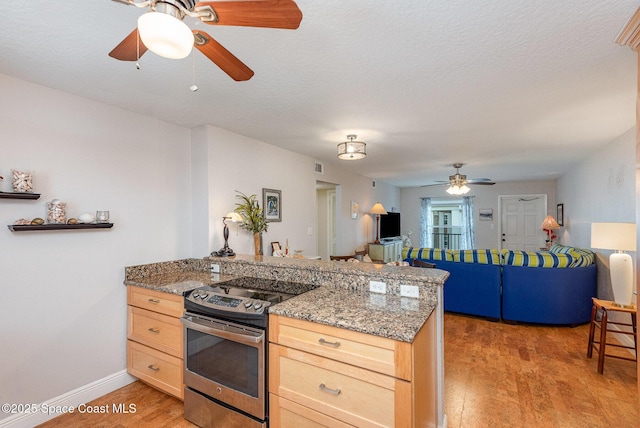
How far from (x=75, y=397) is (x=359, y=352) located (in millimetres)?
2319

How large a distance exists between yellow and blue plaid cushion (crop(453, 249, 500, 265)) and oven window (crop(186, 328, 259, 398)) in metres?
3.50

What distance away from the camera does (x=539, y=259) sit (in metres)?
3.91

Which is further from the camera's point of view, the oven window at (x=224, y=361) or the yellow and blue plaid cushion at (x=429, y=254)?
the yellow and blue plaid cushion at (x=429, y=254)

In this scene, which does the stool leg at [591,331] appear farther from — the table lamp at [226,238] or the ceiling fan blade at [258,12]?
the ceiling fan blade at [258,12]

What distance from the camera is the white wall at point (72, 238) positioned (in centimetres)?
204

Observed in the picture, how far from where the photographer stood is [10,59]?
71.7 inches

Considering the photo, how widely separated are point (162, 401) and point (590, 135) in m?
5.07

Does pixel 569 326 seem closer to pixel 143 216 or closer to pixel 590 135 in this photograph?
pixel 590 135

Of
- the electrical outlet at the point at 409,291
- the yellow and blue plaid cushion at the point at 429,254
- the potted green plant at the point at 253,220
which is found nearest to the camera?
the electrical outlet at the point at 409,291

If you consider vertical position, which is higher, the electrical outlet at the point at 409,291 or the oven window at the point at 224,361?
the electrical outlet at the point at 409,291

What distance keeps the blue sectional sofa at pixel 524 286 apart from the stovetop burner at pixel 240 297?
9.70ft

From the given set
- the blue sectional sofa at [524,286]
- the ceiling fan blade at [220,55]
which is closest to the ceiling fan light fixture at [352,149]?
the ceiling fan blade at [220,55]

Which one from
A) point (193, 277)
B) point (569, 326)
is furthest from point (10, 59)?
point (569, 326)

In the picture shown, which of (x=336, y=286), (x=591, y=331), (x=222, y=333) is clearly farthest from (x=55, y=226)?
(x=591, y=331)
